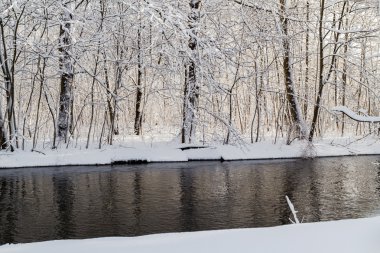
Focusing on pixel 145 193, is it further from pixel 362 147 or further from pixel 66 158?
pixel 362 147

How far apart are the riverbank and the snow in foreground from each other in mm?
13405

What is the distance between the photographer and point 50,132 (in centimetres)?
2441

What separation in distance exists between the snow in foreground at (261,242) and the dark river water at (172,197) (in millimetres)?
3072

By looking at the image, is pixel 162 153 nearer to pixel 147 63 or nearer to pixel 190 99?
pixel 190 99

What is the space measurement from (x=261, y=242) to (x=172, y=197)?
7.57m

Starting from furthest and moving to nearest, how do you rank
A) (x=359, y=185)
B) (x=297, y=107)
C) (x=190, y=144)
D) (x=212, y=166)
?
(x=297, y=107)
(x=190, y=144)
(x=212, y=166)
(x=359, y=185)

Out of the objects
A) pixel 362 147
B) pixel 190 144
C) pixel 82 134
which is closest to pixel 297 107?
pixel 362 147

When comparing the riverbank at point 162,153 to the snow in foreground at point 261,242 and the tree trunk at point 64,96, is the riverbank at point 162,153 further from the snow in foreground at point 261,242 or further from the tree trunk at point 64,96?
the snow in foreground at point 261,242

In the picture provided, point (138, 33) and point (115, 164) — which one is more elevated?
point (138, 33)

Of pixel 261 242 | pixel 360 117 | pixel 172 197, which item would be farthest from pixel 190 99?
pixel 360 117

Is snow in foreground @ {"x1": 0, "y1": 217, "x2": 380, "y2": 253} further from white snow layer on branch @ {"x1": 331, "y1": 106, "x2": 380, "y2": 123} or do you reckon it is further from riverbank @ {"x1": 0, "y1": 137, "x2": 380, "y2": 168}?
riverbank @ {"x1": 0, "y1": 137, "x2": 380, "y2": 168}

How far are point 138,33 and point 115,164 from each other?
691cm

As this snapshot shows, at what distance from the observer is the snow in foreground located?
217 inches

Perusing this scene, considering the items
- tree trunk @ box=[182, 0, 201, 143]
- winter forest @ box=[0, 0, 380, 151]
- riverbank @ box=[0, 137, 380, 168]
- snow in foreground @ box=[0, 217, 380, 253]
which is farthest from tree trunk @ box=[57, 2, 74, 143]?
snow in foreground @ box=[0, 217, 380, 253]
